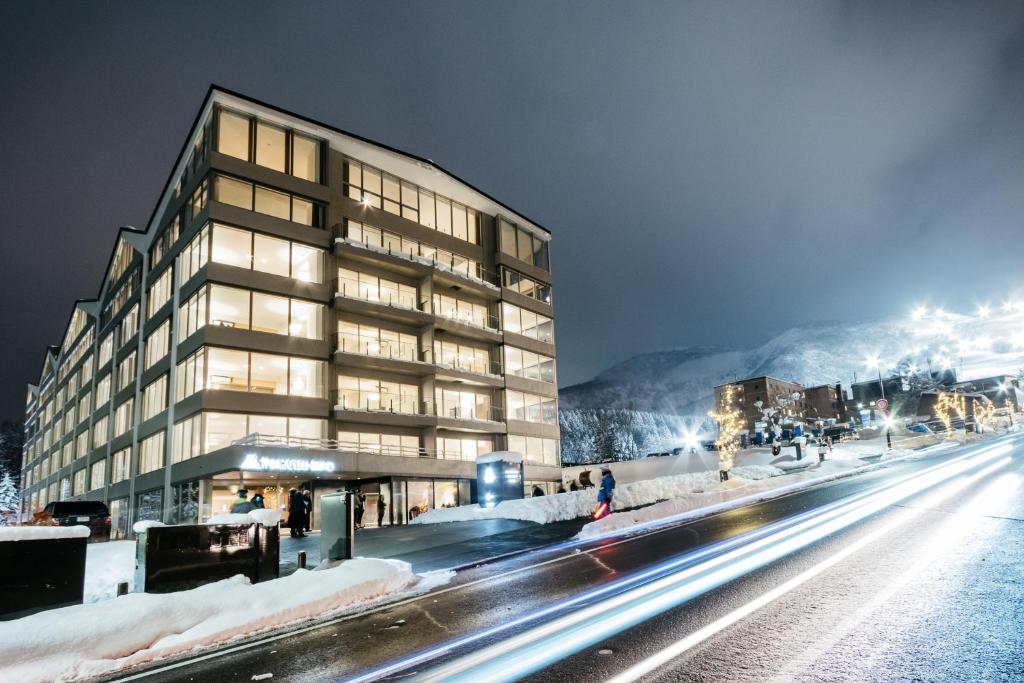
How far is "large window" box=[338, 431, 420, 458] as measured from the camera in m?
37.5

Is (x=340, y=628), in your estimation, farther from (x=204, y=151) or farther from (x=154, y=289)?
(x=154, y=289)

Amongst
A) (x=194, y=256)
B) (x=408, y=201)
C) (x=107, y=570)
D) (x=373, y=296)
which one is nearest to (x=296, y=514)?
(x=107, y=570)

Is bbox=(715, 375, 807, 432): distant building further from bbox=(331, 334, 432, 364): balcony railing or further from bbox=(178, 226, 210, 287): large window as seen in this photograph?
bbox=(178, 226, 210, 287): large window

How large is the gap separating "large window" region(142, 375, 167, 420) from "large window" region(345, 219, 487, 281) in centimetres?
1479

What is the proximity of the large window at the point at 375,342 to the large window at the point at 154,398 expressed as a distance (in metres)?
11.5

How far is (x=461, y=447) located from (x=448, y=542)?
27416mm

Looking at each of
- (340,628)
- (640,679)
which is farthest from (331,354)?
(640,679)

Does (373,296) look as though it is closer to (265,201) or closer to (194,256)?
(265,201)

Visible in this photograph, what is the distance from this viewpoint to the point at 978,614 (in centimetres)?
614

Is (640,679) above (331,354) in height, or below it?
below

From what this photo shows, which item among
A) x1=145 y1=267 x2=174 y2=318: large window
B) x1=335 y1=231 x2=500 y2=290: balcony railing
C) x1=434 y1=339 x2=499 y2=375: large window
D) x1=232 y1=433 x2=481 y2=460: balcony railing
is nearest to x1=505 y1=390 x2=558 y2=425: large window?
x1=434 y1=339 x2=499 y2=375: large window

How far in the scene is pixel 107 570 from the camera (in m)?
15.2

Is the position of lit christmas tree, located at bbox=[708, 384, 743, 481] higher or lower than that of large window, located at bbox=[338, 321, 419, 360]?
lower

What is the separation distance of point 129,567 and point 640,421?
440ft
